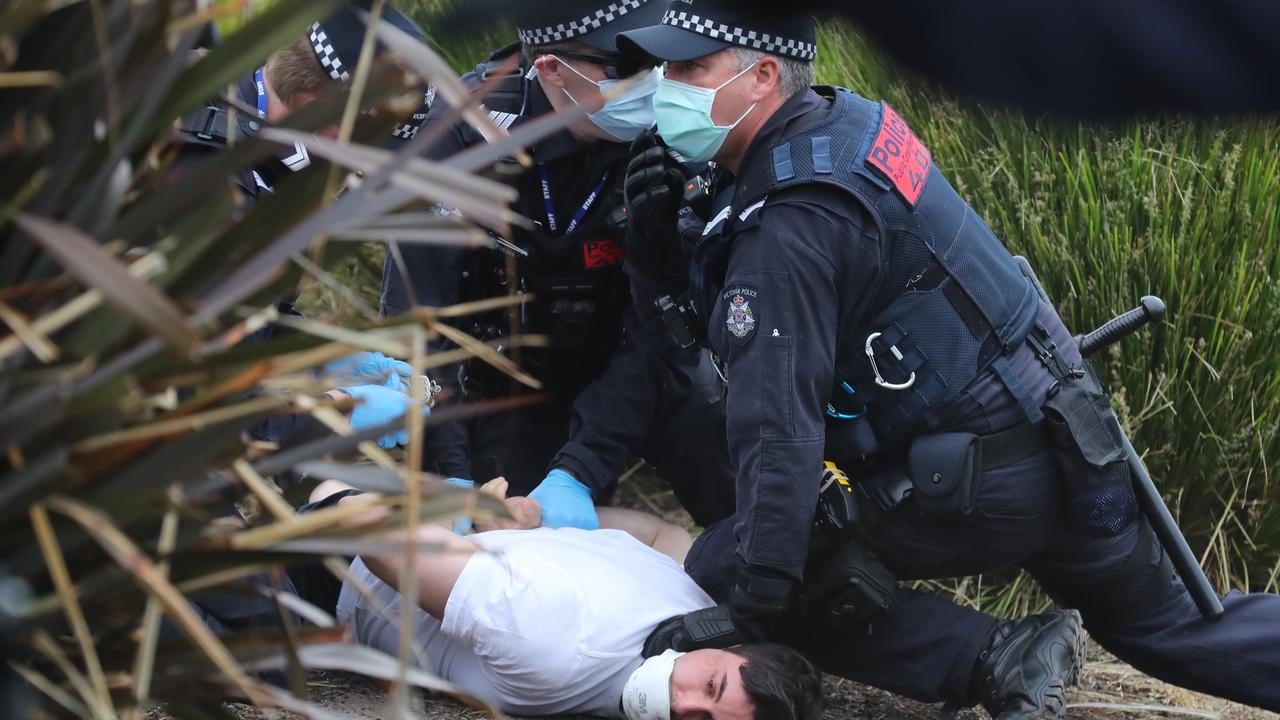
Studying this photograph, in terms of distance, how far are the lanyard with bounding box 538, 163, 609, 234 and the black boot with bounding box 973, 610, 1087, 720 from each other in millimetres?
1565

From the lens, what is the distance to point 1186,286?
12.6 ft

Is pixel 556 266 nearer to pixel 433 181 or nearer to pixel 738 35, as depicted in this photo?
pixel 738 35

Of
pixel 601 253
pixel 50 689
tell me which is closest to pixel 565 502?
pixel 601 253

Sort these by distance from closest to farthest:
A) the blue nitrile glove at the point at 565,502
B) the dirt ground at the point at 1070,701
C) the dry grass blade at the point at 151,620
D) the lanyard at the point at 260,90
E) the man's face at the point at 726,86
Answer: the dry grass blade at the point at 151,620, the dirt ground at the point at 1070,701, the man's face at the point at 726,86, the lanyard at the point at 260,90, the blue nitrile glove at the point at 565,502

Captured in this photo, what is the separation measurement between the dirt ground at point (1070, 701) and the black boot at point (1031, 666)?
0.19m

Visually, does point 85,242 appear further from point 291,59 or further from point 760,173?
point 291,59

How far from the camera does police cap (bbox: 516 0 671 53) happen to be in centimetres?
373

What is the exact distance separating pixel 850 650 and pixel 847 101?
1.33 meters

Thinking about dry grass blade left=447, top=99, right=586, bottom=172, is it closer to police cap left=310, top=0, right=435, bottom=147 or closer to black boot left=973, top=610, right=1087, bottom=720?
police cap left=310, top=0, right=435, bottom=147

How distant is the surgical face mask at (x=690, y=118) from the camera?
3.21 meters

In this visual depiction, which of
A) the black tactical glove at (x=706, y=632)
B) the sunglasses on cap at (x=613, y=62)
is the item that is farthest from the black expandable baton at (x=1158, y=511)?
the sunglasses on cap at (x=613, y=62)

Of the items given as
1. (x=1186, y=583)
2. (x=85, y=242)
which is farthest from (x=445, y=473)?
(x=85, y=242)

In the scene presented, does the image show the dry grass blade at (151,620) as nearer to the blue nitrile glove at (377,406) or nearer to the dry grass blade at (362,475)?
the dry grass blade at (362,475)

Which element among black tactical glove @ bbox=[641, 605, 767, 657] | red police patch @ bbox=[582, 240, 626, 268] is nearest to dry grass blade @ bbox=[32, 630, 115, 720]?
black tactical glove @ bbox=[641, 605, 767, 657]
